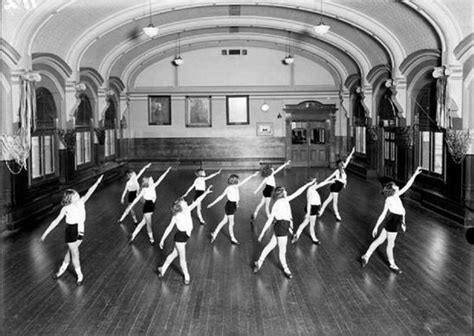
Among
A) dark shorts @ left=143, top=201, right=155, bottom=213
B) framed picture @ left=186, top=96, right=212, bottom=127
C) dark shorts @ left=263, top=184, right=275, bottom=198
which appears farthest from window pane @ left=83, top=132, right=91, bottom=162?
dark shorts @ left=143, top=201, right=155, bottom=213

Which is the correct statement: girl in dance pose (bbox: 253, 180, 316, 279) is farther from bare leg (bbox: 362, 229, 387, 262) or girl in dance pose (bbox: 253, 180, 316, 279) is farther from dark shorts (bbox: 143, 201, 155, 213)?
dark shorts (bbox: 143, 201, 155, 213)

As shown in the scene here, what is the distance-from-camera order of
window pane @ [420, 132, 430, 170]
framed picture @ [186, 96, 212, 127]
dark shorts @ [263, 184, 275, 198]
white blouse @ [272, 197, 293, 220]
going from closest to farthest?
white blouse @ [272, 197, 293, 220]
dark shorts @ [263, 184, 275, 198]
window pane @ [420, 132, 430, 170]
framed picture @ [186, 96, 212, 127]

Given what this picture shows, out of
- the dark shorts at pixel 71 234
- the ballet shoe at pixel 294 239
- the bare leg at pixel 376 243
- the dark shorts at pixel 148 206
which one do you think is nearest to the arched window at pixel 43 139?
the dark shorts at pixel 148 206

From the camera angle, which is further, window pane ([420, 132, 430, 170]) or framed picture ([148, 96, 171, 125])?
framed picture ([148, 96, 171, 125])

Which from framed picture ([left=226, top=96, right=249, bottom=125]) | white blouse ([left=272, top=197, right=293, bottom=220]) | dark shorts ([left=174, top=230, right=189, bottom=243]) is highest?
framed picture ([left=226, top=96, right=249, bottom=125])

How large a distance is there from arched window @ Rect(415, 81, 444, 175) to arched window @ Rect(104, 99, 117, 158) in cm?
1169

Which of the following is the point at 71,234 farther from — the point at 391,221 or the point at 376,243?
the point at 391,221

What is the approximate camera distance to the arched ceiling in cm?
1075

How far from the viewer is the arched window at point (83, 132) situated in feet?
53.3

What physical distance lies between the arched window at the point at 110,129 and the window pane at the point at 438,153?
40.3 feet

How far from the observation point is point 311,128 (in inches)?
865

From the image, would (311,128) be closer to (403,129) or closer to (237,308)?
(403,129)

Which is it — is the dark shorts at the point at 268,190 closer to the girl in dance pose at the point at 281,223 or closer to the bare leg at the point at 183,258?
the girl in dance pose at the point at 281,223

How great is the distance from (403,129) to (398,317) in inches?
380
